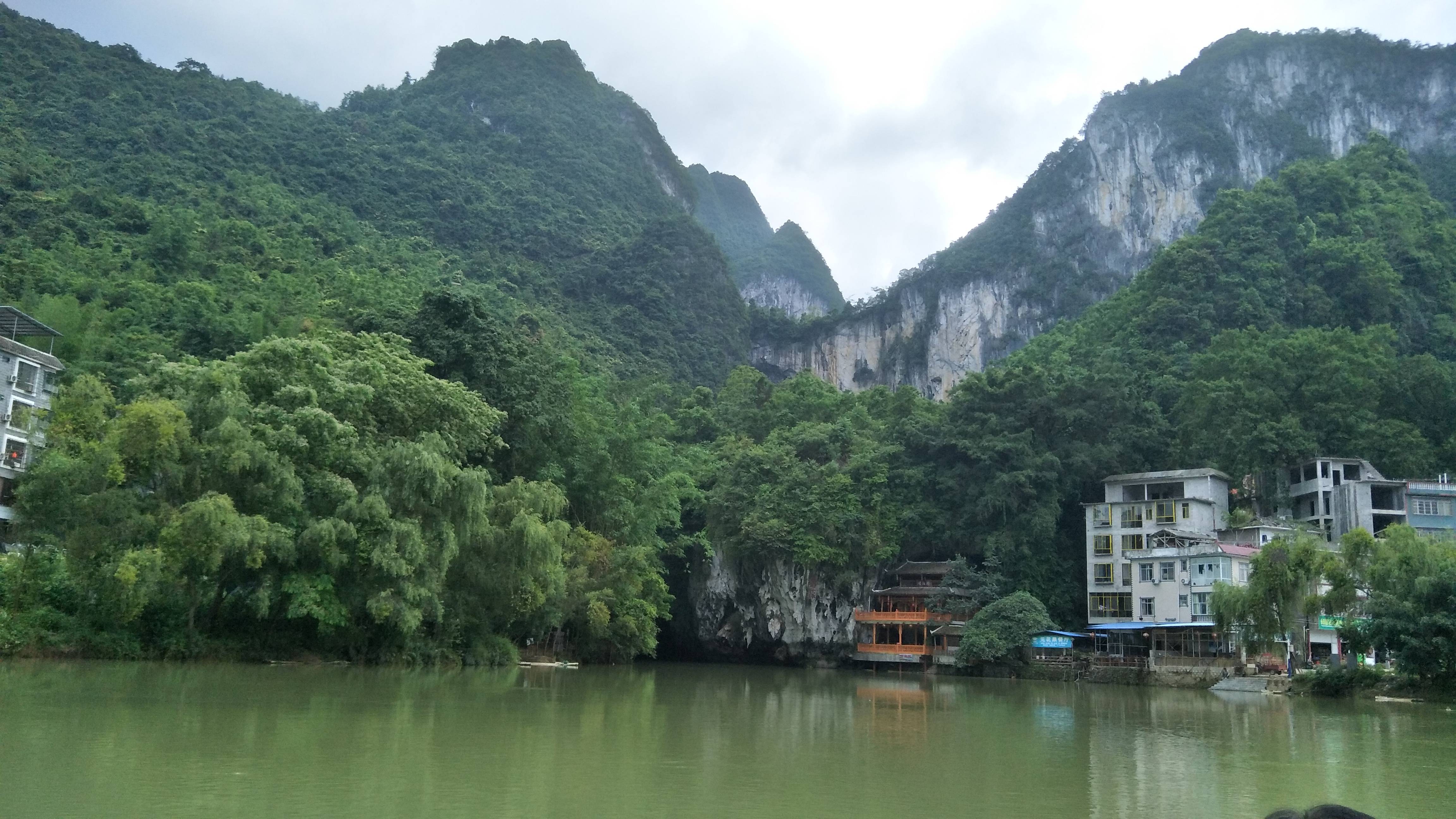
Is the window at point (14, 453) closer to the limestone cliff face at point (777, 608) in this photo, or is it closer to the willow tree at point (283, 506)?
the willow tree at point (283, 506)

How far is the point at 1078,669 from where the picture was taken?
34438 millimetres

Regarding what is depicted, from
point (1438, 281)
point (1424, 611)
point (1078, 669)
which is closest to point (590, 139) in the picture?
point (1438, 281)

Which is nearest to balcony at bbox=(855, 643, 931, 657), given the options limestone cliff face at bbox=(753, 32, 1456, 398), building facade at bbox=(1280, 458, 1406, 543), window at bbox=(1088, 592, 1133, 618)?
window at bbox=(1088, 592, 1133, 618)

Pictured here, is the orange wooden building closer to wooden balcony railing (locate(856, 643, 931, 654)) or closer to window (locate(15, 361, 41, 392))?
wooden balcony railing (locate(856, 643, 931, 654))

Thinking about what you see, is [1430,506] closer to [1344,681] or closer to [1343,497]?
[1343,497]

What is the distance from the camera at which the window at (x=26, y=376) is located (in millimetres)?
28797

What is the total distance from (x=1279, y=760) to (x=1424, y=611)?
13.8 m

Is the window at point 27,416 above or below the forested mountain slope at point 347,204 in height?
below

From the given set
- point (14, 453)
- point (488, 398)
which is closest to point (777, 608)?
point (488, 398)

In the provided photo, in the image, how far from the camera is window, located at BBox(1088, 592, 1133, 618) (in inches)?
1467

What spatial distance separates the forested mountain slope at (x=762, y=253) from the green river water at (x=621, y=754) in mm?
70597

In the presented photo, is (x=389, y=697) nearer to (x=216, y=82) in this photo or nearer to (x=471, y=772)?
(x=471, y=772)

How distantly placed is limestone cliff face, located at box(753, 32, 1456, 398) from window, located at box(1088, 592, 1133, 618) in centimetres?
4228

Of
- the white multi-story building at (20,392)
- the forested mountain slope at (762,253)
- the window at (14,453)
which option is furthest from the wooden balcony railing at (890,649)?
the forested mountain slope at (762,253)
